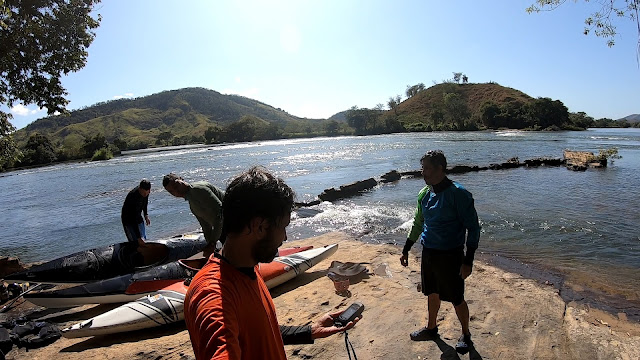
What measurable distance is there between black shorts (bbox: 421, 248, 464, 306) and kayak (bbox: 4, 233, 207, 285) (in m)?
6.14

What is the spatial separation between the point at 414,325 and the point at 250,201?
4.32 m

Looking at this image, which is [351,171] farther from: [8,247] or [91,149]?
[91,149]

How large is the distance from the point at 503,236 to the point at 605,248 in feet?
7.32

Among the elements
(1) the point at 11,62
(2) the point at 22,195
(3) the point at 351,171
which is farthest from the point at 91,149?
(1) the point at 11,62

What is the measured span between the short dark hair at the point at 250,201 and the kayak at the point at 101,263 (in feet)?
23.7

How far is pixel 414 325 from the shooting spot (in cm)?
495

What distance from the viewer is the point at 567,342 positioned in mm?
4441

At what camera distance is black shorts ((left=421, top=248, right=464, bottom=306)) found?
4.14 metres

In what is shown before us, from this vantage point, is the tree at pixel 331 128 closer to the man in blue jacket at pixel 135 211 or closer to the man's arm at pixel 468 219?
the man in blue jacket at pixel 135 211

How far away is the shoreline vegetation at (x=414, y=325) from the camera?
14.4 feet

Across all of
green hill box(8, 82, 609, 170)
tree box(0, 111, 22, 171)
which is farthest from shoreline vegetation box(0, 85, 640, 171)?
tree box(0, 111, 22, 171)

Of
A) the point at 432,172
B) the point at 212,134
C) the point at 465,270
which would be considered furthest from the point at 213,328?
the point at 212,134

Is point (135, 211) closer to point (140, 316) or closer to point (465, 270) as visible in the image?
point (140, 316)

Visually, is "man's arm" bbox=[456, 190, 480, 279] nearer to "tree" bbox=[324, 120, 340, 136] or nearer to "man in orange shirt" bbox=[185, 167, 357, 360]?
"man in orange shirt" bbox=[185, 167, 357, 360]
